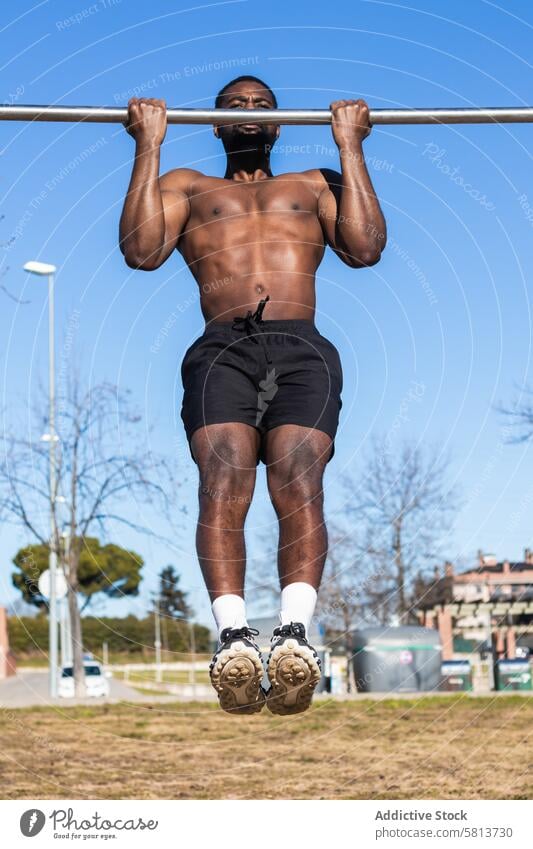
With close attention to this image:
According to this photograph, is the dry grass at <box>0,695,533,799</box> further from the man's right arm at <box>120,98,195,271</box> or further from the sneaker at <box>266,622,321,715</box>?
the man's right arm at <box>120,98,195,271</box>

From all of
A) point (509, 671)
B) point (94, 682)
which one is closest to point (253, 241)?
point (509, 671)

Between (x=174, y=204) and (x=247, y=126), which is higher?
(x=247, y=126)

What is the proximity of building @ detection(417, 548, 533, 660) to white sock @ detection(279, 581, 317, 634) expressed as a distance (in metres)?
20.0

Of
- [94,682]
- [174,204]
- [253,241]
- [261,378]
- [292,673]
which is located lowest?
[292,673]

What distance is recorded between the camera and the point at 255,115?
23.0 feet

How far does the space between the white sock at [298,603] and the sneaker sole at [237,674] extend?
1.01ft

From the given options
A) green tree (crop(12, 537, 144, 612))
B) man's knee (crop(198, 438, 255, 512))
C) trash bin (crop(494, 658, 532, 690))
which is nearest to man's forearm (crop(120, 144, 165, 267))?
man's knee (crop(198, 438, 255, 512))

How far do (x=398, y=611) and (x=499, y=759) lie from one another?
17.9 meters

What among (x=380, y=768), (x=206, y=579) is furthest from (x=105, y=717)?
(x=206, y=579)

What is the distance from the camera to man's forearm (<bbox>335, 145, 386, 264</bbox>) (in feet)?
22.6

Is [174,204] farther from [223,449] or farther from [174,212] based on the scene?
[223,449]

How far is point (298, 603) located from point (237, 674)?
20.0 inches
